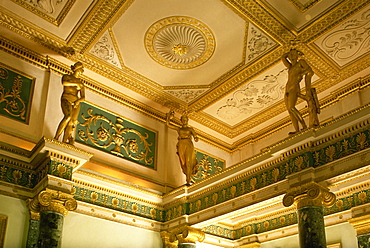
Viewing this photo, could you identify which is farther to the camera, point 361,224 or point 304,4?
point 361,224

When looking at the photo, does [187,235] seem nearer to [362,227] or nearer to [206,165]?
[206,165]

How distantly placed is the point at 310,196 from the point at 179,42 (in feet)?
14.2

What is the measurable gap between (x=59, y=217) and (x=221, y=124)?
5697 mm

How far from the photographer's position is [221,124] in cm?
1245

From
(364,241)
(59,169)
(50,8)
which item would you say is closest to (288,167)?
(364,241)

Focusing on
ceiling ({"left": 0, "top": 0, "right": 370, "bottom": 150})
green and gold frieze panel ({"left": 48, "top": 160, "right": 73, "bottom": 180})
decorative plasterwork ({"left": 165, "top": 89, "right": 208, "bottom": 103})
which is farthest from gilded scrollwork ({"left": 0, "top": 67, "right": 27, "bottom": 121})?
decorative plasterwork ({"left": 165, "top": 89, "right": 208, "bottom": 103})

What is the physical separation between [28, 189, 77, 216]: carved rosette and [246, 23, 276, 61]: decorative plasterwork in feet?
15.9

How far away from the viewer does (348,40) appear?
974 centimetres

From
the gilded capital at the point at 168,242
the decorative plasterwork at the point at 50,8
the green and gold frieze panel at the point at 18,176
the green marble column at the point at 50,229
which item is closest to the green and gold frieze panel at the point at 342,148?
the gilded capital at the point at 168,242

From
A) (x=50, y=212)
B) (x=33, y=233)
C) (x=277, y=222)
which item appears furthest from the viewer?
(x=277, y=222)

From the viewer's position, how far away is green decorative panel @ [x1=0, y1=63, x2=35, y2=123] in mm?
9055

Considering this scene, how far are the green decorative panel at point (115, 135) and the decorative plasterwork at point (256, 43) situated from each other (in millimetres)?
3127

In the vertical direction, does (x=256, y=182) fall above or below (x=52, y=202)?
above

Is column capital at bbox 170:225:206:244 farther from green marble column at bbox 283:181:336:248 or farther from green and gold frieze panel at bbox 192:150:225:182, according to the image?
green marble column at bbox 283:181:336:248
